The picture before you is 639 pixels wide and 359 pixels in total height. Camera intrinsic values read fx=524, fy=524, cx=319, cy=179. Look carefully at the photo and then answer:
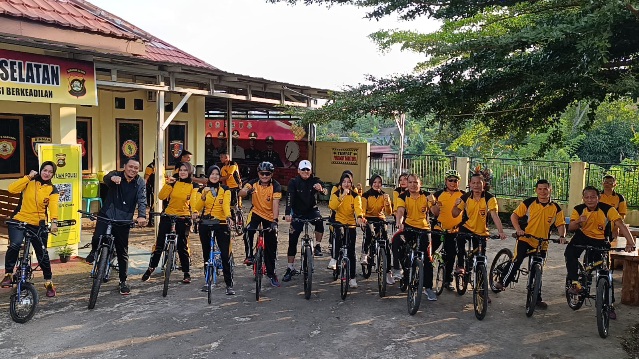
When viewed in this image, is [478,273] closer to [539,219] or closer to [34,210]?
[539,219]

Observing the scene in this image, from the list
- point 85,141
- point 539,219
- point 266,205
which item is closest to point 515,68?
point 539,219

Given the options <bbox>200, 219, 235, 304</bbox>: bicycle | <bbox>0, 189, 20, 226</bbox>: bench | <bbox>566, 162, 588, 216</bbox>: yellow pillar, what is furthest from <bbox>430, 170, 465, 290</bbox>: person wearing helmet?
<bbox>566, 162, 588, 216</bbox>: yellow pillar

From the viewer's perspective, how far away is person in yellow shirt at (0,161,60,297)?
6.29m

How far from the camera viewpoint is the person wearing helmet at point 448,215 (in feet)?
23.3

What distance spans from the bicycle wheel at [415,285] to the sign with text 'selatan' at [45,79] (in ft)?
18.8

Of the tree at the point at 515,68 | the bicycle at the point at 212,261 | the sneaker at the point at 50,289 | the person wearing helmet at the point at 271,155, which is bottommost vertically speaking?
the sneaker at the point at 50,289

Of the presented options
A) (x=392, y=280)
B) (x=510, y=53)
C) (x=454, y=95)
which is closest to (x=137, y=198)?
(x=392, y=280)

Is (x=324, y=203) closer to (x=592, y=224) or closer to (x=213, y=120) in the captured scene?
(x=213, y=120)

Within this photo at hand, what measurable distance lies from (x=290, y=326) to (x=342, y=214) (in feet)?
6.95

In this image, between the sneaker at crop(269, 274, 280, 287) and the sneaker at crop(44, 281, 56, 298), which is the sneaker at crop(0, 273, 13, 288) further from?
the sneaker at crop(269, 274, 280, 287)

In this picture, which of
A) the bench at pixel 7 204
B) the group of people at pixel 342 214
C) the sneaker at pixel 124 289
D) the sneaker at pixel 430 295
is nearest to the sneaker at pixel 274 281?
the group of people at pixel 342 214

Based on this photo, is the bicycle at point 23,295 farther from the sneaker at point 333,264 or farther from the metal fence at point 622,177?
the metal fence at point 622,177

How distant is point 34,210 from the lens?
6.35 m

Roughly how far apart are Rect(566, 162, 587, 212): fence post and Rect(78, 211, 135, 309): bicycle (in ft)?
36.8
